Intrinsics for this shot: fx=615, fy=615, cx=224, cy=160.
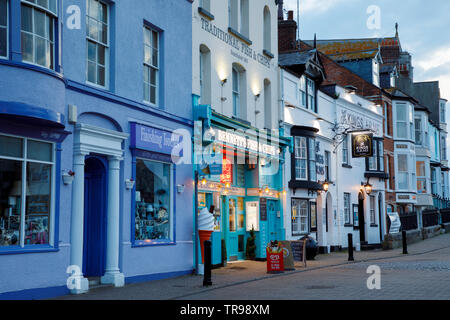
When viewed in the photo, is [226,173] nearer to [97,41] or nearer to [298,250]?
[298,250]

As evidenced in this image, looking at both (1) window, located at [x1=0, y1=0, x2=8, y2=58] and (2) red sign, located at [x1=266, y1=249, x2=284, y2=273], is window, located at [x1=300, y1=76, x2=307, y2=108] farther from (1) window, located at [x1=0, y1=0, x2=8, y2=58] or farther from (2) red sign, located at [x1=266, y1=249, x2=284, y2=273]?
(1) window, located at [x1=0, y1=0, x2=8, y2=58]

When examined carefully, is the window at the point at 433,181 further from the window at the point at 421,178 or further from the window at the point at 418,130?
the window at the point at 418,130

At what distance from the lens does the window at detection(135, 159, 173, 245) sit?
15930 mm

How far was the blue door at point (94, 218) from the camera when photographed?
14773 mm

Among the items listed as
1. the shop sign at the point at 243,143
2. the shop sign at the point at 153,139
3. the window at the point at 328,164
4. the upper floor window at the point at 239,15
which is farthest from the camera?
the window at the point at 328,164

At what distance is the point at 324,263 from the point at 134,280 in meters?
8.58

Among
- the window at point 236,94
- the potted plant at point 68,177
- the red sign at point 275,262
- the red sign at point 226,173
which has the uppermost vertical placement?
the window at point 236,94

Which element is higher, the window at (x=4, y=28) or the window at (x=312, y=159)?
the window at (x=4, y=28)

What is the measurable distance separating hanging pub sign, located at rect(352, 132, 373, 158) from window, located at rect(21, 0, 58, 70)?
66.0 feet

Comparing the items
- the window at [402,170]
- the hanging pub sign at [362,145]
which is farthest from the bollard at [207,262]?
the window at [402,170]

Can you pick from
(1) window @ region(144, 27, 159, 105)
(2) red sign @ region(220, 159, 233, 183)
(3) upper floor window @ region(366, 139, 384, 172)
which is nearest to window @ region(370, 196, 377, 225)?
(3) upper floor window @ region(366, 139, 384, 172)

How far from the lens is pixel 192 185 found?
18.3m

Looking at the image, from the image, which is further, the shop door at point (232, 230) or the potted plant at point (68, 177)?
the shop door at point (232, 230)

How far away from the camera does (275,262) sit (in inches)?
703
